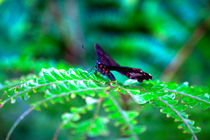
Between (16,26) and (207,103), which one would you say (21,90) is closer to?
(207,103)

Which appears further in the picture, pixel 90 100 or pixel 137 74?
pixel 137 74

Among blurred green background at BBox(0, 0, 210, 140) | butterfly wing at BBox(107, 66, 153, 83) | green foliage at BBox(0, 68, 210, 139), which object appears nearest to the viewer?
green foliage at BBox(0, 68, 210, 139)

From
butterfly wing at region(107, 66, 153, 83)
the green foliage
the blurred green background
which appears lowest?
the green foliage

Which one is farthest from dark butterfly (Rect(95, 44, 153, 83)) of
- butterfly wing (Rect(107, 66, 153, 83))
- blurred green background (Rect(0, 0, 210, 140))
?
blurred green background (Rect(0, 0, 210, 140))

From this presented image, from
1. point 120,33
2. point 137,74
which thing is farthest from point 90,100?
point 120,33

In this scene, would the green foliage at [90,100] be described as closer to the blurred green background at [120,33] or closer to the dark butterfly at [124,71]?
the dark butterfly at [124,71]

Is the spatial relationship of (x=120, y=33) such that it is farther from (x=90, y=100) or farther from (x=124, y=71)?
(x=90, y=100)

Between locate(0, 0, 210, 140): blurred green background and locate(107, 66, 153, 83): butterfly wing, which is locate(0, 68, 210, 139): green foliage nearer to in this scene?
locate(107, 66, 153, 83): butterfly wing

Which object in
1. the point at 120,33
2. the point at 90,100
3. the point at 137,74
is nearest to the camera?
the point at 90,100

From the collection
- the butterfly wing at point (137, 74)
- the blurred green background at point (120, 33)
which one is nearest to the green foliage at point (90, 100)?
the butterfly wing at point (137, 74)
